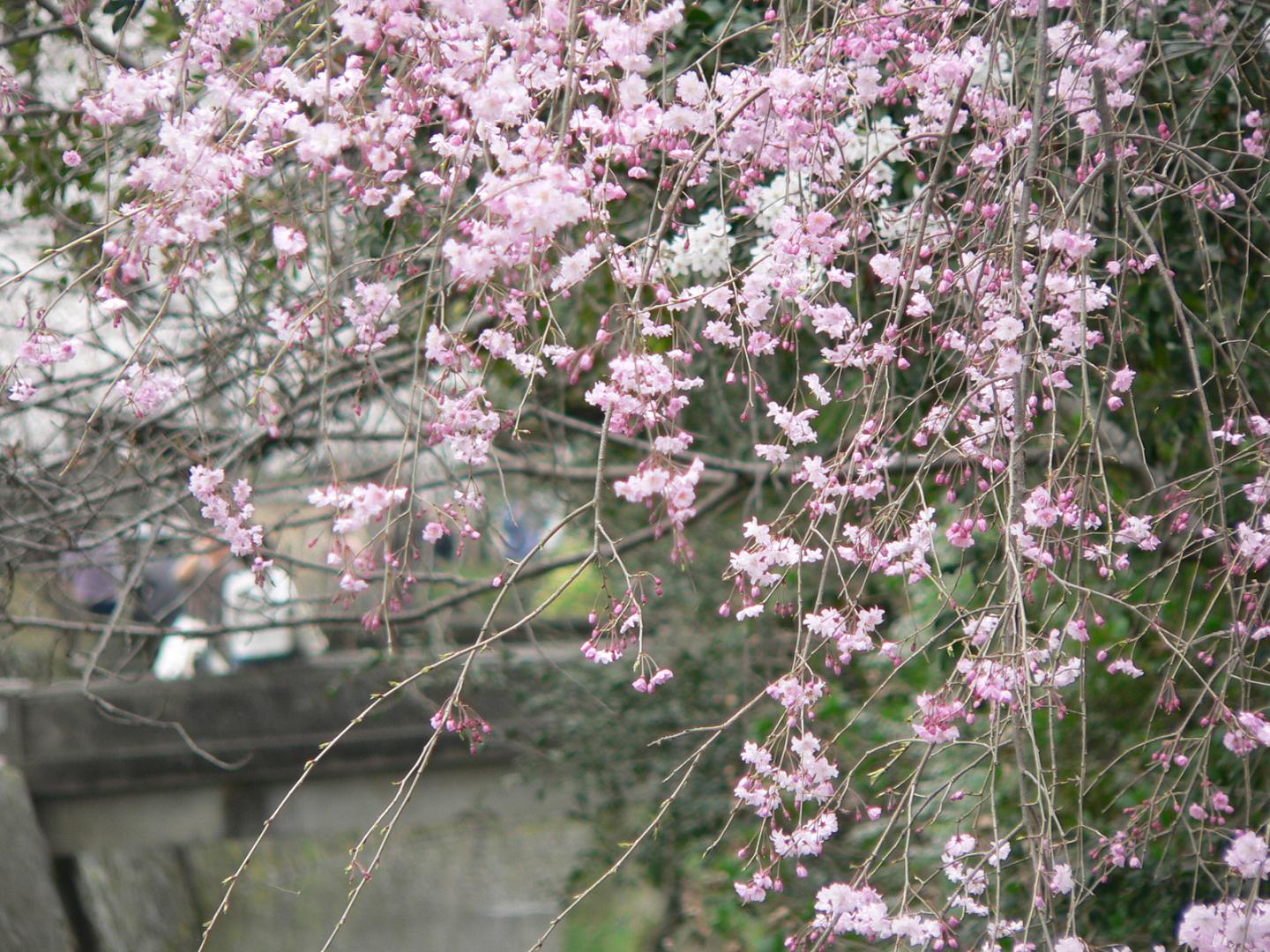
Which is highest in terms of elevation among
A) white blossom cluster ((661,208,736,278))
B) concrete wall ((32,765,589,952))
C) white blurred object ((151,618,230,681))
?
white blossom cluster ((661,208,736,278))

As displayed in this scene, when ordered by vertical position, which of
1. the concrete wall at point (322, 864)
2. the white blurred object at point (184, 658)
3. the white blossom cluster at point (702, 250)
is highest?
the white blossom cluster at point (702, 250)

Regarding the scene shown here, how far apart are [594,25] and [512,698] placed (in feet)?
16.5

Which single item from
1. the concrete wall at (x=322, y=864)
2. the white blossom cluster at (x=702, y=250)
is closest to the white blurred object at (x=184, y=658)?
the concrete wall at (x=322, y=864)

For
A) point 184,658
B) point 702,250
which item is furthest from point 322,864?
point 702,250

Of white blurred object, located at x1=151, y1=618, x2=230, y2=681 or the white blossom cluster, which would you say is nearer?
the white blossom cluster

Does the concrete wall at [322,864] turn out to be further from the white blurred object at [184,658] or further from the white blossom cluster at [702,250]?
the white blossom cluster at [702,250]

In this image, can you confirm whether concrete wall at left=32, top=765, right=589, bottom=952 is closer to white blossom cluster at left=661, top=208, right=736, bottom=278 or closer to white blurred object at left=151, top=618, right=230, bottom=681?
white blurred object at left=151, top=618, right=230, bottom=681

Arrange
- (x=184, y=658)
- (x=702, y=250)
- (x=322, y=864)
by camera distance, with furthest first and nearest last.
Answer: (x=322, y=864)
(x=184, y=658)
(x=702, y=250)

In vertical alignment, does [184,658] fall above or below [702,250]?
below

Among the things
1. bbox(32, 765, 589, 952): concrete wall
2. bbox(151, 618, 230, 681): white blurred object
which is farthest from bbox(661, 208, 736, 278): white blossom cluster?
bbox(151, 618, 230, 681): white blurred object

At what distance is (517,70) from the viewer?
203 cm

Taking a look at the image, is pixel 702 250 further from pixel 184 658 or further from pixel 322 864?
pixel 322 864

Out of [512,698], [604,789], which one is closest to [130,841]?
[512,698]

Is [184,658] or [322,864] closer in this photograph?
[184,658]
